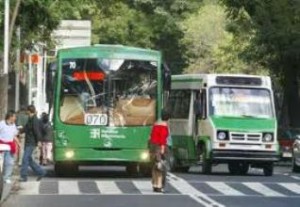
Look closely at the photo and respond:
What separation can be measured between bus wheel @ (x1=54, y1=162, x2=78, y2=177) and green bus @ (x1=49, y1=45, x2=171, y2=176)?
130 millimetres

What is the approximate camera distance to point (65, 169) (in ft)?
84.8

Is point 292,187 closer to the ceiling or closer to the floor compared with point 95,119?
closer to the floor

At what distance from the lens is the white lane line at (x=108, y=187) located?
20.7 m

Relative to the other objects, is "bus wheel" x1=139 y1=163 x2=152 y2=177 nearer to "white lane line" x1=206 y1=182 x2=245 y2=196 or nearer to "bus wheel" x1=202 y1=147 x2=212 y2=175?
"bus wheel" x1=202 y1=147 x2=212 y2=175

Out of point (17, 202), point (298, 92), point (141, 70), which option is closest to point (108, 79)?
point (141, 70)

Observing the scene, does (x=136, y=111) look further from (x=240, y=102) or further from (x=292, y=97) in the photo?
(x=292, y=97)

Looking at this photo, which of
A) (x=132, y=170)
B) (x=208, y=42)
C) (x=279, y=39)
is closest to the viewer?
(x=132, y=170)

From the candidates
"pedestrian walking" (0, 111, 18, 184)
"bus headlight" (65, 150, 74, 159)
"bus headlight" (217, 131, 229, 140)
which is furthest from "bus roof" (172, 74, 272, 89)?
"pedestrian walking" (0, 111, 18, 184)

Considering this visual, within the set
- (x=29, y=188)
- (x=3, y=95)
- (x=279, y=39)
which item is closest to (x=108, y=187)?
(x=29, y=188)

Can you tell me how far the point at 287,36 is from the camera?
40688 mm

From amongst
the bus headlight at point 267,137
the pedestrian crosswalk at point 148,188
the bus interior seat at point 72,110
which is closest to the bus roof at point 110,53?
the bus interior seat at point 72,110

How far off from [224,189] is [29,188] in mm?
4394

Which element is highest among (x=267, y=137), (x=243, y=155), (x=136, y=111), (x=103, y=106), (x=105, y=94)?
(x=105, y=94)

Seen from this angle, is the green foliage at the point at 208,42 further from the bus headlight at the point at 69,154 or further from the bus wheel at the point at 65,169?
the bus headlight at the point at 69,154
